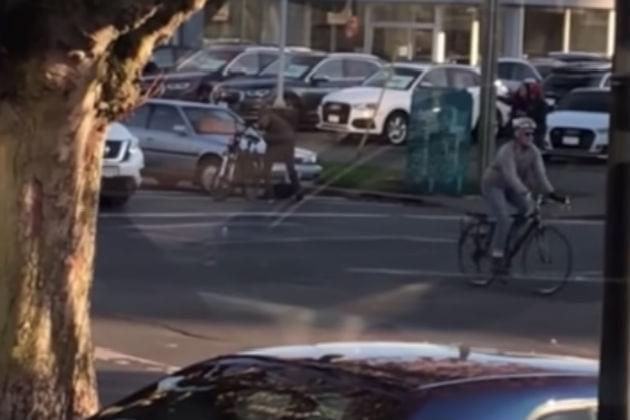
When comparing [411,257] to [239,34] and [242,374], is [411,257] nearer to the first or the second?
[242,374]

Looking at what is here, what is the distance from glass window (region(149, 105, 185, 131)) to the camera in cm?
3111

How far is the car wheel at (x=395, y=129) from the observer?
4106cm

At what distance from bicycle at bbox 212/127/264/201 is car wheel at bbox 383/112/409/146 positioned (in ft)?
35.4

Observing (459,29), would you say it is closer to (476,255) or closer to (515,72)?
(515,72)

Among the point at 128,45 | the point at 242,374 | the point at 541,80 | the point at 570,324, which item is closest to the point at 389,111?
the point at 541,80

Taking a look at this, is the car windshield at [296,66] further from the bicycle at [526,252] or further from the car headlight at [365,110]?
the bicycle at [526,252]

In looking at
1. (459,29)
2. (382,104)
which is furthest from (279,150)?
(459,29)

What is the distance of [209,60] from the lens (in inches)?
1816

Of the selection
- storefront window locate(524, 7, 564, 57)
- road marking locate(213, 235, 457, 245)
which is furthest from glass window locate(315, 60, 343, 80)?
road marking locate(213, 235, 457, 245)

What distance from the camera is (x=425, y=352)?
5723 mm

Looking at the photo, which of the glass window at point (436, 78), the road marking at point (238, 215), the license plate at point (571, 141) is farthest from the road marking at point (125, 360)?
the glass window at point (436, 78)

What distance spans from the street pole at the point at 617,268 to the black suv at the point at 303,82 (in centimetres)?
3517

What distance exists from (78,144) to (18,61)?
0.50 meters

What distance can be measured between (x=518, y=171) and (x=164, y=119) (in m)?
12.2
